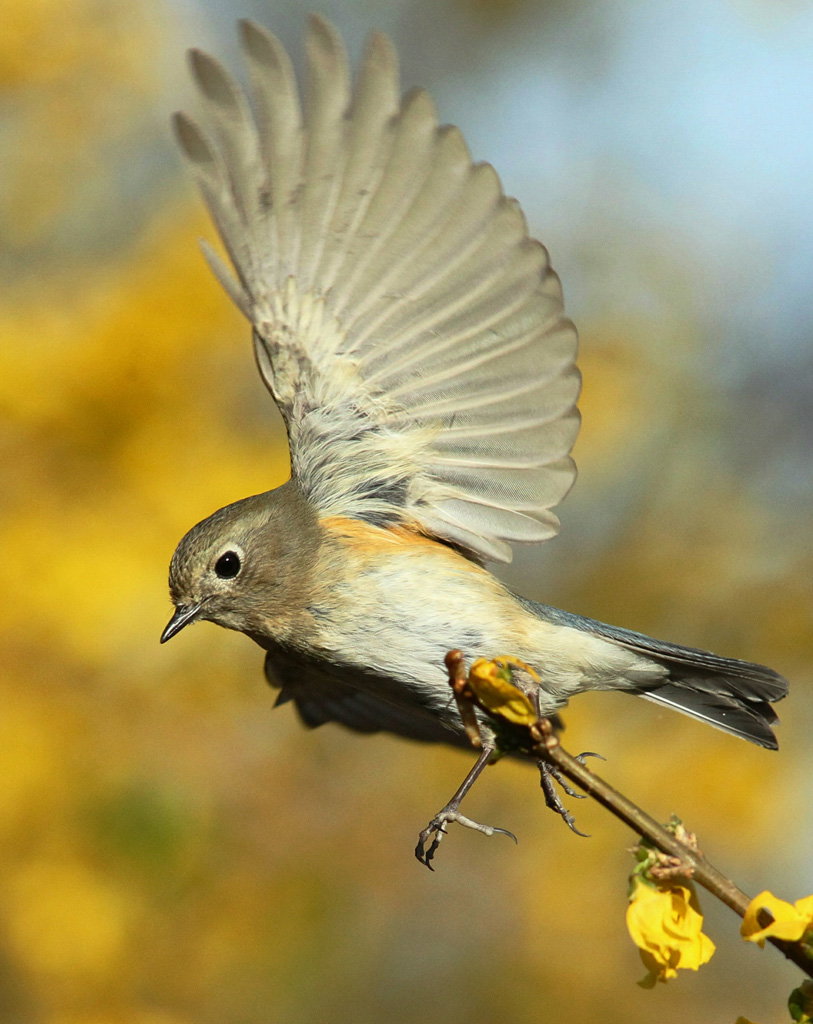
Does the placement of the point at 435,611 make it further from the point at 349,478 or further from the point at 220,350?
the point at 220,350

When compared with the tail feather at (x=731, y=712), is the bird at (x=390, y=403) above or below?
above

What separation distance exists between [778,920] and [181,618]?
1.90 metres

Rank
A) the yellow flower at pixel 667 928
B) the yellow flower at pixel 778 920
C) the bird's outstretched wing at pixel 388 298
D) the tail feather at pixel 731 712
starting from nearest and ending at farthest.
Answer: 1. the yellow flower at pixel 778 920
2. the yellow flower at pixel 667 928
3. the bird's outstretched wing at pixel 388 298
4. the tail feather at pixel 731 712

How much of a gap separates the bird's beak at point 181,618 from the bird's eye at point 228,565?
11cm

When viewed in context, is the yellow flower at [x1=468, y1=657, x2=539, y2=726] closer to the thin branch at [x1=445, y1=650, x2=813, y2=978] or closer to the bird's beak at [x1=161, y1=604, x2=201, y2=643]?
the thin branch at [x1=445, y1=650, x2=813, y2=978]

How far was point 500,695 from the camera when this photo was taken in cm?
146

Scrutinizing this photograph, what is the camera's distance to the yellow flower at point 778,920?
1.21 metres

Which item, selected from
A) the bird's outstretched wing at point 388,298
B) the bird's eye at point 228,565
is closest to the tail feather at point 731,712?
the bird's outstretched wing at point 388,298

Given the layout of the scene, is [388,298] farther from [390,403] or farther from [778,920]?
[778,920]

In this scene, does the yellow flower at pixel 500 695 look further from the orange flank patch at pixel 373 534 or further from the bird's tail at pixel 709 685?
the bird's tail at pixel 709 685

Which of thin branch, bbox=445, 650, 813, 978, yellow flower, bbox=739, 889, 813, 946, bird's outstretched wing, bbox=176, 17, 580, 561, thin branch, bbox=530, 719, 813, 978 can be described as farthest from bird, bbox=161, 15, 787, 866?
yellow flower, bbox=739, 889, 813, 946

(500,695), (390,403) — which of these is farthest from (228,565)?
(500,695)

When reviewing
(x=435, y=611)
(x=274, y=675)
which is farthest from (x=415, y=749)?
(x=435, y=611)

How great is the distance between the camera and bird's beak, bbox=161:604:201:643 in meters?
2.75
